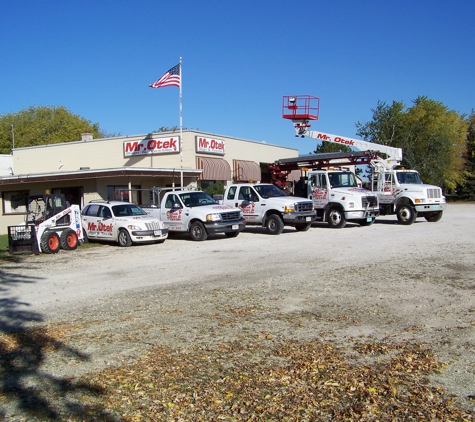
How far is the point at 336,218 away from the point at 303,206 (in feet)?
8.99

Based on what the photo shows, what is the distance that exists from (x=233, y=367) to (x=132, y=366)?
112 cm

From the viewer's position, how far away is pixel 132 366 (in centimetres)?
574

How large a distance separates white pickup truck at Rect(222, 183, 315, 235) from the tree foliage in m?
30.2

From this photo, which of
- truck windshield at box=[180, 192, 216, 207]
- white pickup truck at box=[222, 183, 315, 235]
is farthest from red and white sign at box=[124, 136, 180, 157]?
truck windshield at box=[180, 192, 216, 207]

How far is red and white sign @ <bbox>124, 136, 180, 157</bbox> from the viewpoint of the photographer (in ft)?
102

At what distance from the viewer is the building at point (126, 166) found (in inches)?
1170

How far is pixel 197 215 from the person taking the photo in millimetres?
19094

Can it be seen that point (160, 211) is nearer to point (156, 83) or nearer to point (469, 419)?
point (156, 83)

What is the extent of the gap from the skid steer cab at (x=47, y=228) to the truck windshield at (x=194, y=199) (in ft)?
13.6

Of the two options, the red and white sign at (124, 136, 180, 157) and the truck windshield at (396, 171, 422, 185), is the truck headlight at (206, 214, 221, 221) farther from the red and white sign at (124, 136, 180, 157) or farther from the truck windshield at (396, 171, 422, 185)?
the red and white sign at (124, 136, 180, 157)

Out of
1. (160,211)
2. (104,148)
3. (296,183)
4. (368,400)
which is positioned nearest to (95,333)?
(368,400)

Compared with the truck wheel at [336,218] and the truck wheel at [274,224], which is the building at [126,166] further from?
the truck wheel at [336,218]

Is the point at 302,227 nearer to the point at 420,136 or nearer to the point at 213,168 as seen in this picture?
the point at 213,168

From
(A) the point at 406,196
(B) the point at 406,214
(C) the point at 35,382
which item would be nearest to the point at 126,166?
(A) the point at 406,196
